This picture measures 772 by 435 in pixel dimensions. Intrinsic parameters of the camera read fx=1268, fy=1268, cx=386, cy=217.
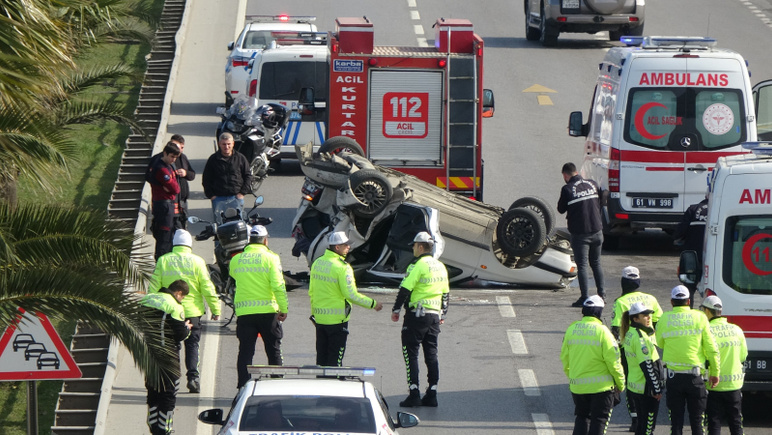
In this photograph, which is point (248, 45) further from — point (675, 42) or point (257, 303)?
point (257, 303)

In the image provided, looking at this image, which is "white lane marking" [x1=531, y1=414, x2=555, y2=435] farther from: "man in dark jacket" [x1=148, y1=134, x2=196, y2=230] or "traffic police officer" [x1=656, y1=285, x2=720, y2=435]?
"man in dark jacket" [x1=148, y1=134, x2=196, y2=230]

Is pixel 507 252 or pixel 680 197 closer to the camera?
pixel 507 252

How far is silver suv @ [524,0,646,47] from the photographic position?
29.5 metres

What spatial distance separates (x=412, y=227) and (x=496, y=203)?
17.4 feet

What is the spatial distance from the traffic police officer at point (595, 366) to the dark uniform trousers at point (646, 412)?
35 centimetres

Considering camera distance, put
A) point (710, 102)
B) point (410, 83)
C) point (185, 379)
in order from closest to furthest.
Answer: point (185, 379)
point (710, 102)
point (410, 83)

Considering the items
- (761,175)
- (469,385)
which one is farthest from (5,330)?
(761,175)

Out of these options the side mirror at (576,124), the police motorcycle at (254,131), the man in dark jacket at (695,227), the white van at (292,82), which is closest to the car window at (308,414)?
the man in dark jacket at (695,227)

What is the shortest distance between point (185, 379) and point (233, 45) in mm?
15089

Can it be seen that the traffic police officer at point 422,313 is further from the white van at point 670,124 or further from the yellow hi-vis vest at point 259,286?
the white van at point 670,124

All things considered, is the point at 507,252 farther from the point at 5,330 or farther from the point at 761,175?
the point at 5,330

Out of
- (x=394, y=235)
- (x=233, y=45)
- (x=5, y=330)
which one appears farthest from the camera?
(x=233, y=45)

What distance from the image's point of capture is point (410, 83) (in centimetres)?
1839

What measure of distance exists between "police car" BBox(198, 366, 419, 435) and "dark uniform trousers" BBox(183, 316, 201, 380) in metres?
2.80
